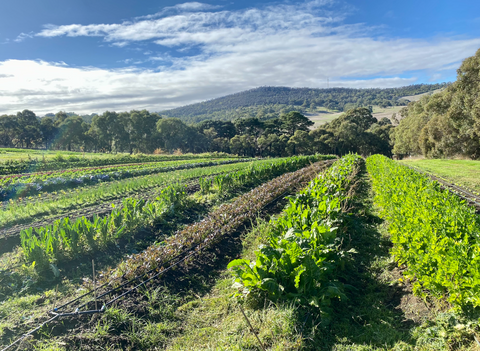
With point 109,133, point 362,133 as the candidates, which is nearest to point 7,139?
point 109,133

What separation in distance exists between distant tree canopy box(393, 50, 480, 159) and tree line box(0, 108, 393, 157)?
68.4ft

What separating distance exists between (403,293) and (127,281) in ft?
14.4

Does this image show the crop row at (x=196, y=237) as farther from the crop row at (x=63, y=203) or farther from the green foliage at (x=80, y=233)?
the crop row at (x=63, y=203)

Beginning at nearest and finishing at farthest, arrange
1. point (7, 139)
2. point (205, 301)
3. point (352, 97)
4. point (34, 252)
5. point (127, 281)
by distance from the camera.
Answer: point (205, 301)
point (127, 281)
point (34, 252)
point (7, 139)
point (352, 97)

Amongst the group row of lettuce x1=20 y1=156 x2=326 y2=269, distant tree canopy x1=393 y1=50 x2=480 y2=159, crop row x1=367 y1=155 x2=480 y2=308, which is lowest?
row of lettuce x1=20 y1=156 x2=326 y2=269

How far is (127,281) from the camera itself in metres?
4.59

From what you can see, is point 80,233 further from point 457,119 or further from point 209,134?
point 209,134

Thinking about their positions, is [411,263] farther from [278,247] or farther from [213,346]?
[213,346]

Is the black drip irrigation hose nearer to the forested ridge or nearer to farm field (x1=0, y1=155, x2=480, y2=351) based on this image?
farm field (x1=0, y1=155, x2=480, y2=351)

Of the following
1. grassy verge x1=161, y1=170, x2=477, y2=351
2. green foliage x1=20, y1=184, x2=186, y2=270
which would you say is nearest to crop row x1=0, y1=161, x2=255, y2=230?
green foliage x1=20, y1=184, x2=186, y2=270

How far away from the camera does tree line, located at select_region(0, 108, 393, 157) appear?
53.7 metres

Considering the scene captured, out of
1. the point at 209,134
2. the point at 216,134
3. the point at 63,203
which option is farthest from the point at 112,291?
the point at 216,134

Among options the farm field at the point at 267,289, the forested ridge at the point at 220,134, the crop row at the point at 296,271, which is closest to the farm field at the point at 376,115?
the forested ridge at the point at 220,134

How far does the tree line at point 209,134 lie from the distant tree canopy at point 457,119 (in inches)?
821
